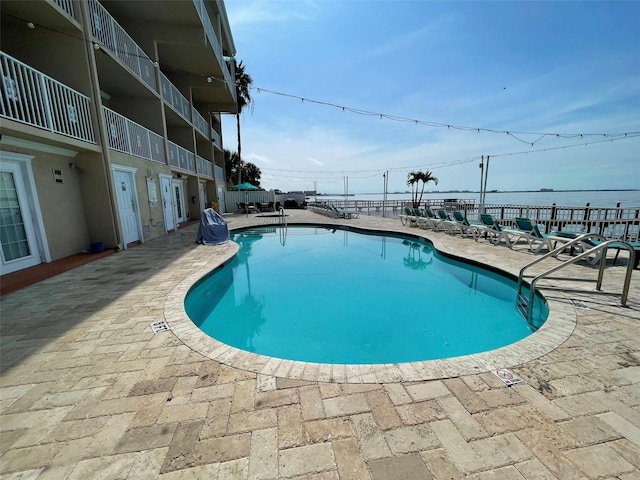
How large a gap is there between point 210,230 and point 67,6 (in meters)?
5.59

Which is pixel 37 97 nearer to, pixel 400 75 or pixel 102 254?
pixel 102 254

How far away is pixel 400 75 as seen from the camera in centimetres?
1035

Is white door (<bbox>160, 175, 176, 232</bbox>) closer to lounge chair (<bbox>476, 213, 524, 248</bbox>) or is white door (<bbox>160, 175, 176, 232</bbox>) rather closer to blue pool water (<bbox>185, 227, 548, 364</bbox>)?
blue pool water (<bbox>185, 227, 548, 364</bbox>)

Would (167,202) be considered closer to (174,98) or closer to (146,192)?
(146,192)

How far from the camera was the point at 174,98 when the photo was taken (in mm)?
10680

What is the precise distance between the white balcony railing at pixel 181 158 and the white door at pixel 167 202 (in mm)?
926

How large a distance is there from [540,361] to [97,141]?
8940 mm

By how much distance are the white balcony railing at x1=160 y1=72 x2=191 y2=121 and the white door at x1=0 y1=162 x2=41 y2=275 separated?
6.12m

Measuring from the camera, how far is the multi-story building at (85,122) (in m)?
4.74

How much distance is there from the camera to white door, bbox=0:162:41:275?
4645mm

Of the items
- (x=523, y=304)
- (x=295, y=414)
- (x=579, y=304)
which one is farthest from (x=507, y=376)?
(x=523, y=304)

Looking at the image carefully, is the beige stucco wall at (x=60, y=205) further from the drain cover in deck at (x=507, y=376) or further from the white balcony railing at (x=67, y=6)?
A: the drain cover in deck at (x=507, y=376)

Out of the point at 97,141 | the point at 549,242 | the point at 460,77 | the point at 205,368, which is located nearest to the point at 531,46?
the point at 460,77

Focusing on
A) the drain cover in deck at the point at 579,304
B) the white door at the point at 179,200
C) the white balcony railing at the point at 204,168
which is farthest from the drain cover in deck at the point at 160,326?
the white balcony railing at the point at 204,168
